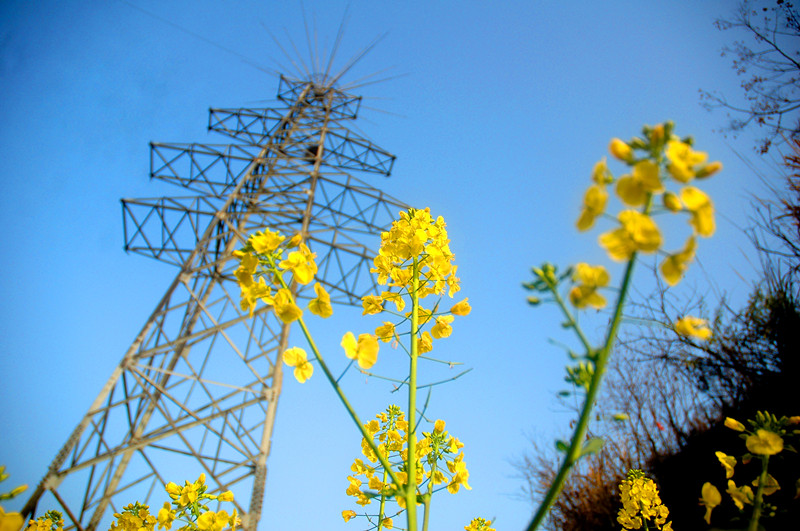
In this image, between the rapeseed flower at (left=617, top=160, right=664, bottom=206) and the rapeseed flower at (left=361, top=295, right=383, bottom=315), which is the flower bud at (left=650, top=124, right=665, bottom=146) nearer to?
the rapeseed flower at (left=617, top=160, right=664, bottom=206)

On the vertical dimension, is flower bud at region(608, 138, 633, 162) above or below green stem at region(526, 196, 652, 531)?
above

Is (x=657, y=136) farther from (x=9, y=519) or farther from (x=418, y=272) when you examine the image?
(x=9, y=519)

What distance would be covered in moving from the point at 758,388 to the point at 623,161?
7818 millimetres

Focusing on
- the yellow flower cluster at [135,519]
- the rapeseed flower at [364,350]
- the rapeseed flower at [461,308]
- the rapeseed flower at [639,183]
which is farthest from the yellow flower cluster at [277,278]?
the yellow flower cluster at [135,519]

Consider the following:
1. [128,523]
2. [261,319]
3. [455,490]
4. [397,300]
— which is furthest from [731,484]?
[261,319]

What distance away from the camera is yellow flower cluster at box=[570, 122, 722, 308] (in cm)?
56

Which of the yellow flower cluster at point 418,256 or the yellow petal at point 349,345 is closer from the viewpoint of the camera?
the yellow petal at point 349,345

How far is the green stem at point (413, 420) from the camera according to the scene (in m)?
0.72

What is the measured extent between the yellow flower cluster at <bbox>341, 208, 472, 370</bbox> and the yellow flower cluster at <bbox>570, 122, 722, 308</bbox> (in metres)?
0.62

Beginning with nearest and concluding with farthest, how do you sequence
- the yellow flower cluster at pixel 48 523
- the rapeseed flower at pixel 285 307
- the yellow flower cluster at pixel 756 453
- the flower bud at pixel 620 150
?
1. the flower bud at pixel 620 150
2. the rapeseed flower at pixel 285 307
3. the yellow flower cluster at pixel 756 453
4. the yellow flower cluster at pixel 48 523

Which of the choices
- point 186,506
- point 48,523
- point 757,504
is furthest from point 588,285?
point 48,523

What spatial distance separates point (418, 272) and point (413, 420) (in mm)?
497

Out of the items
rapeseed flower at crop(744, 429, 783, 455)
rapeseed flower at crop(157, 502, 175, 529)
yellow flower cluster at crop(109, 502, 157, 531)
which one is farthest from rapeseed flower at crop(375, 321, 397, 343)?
yellow flower cluster at crop(109, 502, 157, 531)

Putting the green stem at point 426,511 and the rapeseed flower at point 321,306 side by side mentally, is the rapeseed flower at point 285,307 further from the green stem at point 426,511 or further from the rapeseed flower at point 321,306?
the green stem at point 426,511
